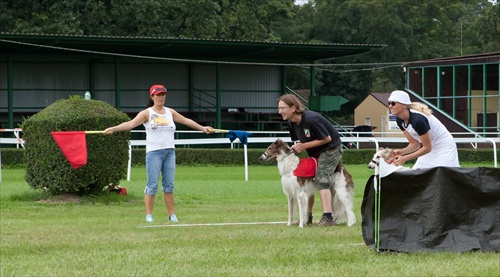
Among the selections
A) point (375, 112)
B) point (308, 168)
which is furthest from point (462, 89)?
point (308, 168)

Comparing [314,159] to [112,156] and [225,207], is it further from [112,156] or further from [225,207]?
[112,156]

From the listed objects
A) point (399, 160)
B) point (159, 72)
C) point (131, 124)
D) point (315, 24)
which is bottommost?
point (399, 160)

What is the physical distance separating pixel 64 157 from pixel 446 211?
852cm

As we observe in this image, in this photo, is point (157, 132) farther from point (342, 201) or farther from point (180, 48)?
point (180, 48)

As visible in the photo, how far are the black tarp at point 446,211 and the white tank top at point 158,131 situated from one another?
4.32 meters

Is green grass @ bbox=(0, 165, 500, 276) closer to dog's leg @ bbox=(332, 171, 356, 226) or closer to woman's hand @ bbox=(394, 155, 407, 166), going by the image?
dog's leg @ bbox=(332, 171, 356, 226)

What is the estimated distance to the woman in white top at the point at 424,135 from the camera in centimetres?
1069

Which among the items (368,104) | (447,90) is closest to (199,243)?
(447,90)

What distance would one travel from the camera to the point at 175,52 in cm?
4722

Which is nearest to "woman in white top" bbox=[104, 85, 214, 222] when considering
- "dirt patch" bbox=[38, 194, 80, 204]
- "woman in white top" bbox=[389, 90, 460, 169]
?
"woman in white top" bbox=[389, 90, 460, 169]

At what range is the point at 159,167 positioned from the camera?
1359 centimetres

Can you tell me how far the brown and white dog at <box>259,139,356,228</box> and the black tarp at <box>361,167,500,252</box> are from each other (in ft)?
10.2

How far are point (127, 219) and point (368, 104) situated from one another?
2247 inches

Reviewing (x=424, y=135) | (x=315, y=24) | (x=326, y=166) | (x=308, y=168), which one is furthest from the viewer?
(x=315, y=24)
